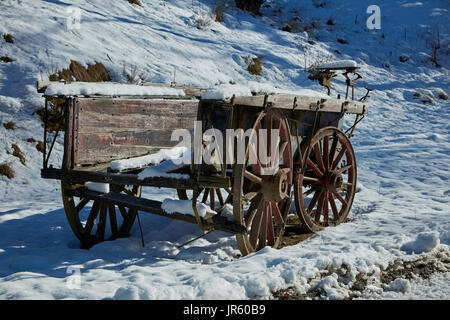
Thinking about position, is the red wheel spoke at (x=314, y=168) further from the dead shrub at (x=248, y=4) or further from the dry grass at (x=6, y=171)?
the dead shrub at (x=248, y=4)

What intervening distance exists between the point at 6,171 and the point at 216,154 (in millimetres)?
3919

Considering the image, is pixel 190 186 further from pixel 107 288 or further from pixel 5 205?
pixel 5 205

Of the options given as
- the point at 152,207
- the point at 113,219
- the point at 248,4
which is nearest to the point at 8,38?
the point at 113,219

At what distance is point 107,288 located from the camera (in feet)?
9.90

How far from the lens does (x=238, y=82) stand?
10.4 m

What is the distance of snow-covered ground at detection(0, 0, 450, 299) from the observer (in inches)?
127

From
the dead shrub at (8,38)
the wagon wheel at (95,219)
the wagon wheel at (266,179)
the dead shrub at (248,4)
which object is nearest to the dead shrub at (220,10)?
the dead shrub at (248,4)

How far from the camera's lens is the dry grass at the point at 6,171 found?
627 centimetres

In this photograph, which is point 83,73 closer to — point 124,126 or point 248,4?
point 124,126

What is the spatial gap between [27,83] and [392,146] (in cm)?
750

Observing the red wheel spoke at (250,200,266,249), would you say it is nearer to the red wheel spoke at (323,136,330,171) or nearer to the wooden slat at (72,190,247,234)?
the wooden slat at (72,190,247,234)

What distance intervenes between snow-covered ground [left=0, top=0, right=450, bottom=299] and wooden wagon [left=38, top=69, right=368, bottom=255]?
0.37 meters

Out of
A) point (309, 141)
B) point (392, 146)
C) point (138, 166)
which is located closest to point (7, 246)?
point (138, 166)

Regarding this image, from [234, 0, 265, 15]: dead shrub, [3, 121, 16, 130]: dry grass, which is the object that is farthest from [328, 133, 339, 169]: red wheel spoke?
[234, 0, 265, 15]: dead shrub
